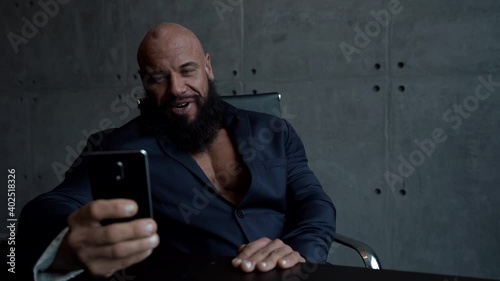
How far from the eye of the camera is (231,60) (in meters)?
3.06

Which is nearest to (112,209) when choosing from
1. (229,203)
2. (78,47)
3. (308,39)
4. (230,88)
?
(229,203)

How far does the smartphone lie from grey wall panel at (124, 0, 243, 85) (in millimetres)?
2365

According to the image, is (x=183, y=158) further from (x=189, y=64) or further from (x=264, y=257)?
(x=264, y=257)

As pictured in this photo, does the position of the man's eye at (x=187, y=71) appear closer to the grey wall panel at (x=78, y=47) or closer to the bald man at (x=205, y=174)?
the bald man at (x=205, y=174)

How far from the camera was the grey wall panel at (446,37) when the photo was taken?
238 cm

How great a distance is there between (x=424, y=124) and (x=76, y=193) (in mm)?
1865

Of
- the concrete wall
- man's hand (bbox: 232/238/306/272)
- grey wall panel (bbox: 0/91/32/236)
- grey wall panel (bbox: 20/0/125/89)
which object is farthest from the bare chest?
grey wall panel (bbox: 0/91/32/236)

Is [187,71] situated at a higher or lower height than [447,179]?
higher

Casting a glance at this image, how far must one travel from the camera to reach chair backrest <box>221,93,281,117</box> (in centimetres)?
200

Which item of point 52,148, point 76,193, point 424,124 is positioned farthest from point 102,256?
point 52,148

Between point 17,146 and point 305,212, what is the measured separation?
319 cm

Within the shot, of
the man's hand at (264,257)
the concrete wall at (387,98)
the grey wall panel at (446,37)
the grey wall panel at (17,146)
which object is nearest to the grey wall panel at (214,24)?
the concrete wall at (387,98)

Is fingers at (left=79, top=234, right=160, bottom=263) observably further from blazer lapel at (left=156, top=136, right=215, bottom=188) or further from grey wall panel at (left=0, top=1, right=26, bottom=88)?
grey wall panel at (left=0, top=1, right=26, bottom=88)

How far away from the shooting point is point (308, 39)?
9.23 feet
